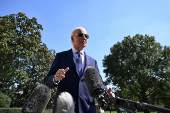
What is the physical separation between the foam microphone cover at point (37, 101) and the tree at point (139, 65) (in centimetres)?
2833

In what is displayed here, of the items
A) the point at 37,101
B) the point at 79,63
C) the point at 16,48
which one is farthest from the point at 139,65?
the point at 37,101

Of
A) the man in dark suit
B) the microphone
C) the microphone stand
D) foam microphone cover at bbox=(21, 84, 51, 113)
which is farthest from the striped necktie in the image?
the microphone stand

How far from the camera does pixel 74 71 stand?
333 centimetres

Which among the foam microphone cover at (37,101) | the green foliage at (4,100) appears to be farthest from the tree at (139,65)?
the foam microphone cover at (37,101)

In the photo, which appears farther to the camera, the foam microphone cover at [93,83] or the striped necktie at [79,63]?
the striped necktie at [79,63]

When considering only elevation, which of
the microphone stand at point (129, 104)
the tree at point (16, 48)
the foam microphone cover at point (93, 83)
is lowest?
the microphone stand at point (129, 104)

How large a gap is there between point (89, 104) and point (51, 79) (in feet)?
2.82

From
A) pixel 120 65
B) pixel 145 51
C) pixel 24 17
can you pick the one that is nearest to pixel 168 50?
pixel 145 51

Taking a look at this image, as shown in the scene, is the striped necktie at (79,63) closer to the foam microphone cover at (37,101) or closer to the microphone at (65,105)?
the microphone at (65,105)

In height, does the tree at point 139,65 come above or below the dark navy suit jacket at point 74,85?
above

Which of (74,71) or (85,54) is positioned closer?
(74,71)

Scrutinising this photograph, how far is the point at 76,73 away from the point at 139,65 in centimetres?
2845

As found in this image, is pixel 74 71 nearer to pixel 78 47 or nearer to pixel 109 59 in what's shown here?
pixel 78 47

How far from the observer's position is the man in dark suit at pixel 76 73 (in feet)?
9.89
